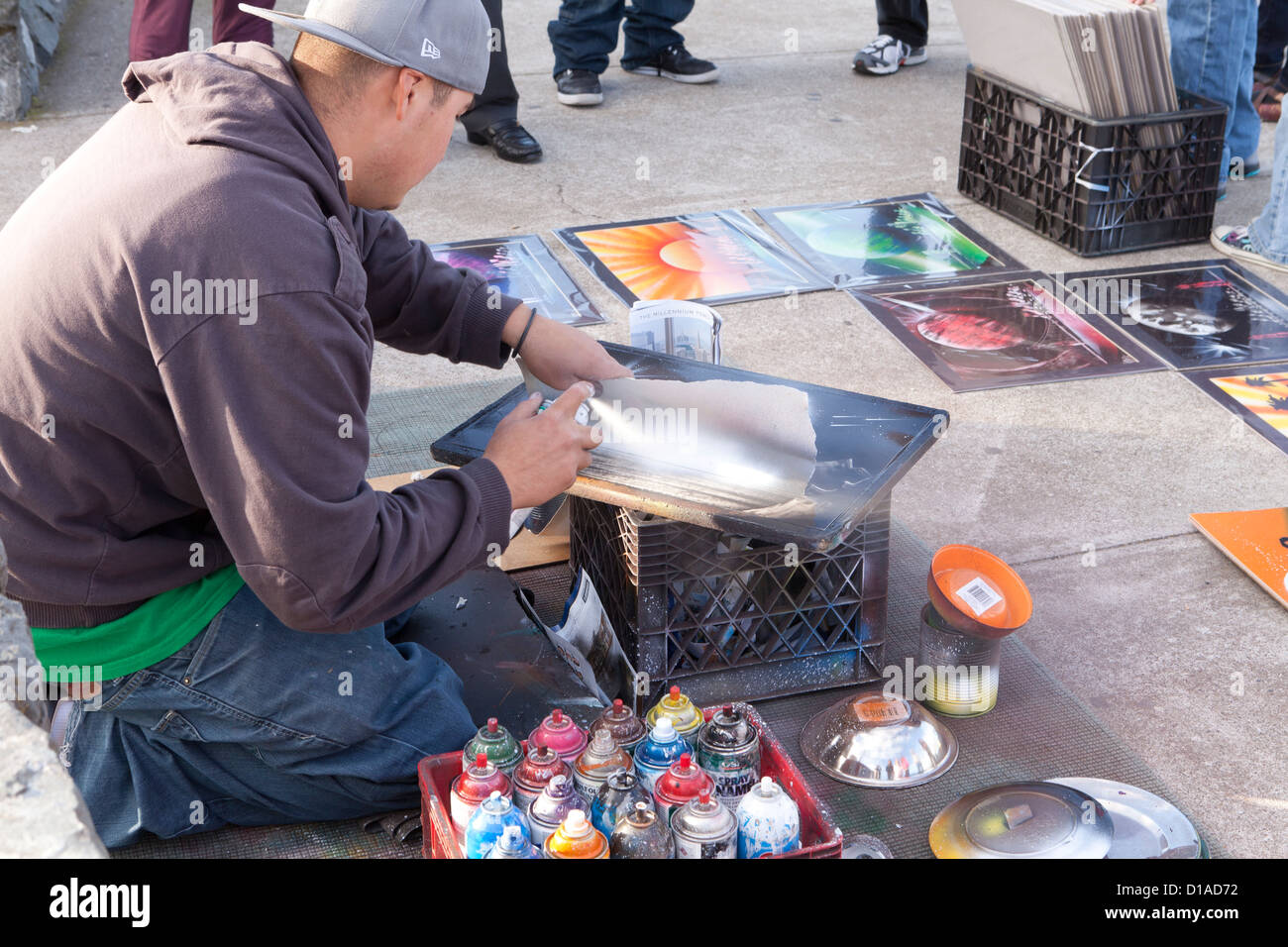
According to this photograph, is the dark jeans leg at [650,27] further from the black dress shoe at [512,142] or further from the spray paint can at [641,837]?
the spray paint can at [641,837]

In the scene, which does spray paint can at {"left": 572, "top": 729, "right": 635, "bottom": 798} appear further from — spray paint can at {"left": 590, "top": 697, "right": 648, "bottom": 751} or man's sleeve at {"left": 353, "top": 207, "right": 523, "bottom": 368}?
man's sleeve at {"left": 353, "top": 207, "right": 523, "bottom": 368}

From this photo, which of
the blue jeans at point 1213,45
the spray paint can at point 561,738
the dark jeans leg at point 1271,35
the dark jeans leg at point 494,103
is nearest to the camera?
the spray paint can at point 561,738

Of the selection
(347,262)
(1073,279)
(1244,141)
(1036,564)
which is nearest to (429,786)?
(347,262)

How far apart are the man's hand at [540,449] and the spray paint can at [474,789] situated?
0.38m

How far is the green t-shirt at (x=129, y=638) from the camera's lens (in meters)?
1.91

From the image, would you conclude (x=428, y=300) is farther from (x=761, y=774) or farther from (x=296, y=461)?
(x=761, y=774)

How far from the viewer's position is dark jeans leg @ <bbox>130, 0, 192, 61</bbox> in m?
4.05

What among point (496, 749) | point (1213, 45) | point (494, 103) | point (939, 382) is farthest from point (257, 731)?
point (1213, 45)

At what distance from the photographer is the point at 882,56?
609 centimetres

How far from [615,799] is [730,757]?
0.23m

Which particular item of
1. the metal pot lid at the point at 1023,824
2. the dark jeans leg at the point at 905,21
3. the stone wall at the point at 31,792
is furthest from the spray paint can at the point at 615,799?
the dark jeans leg at the point at 905,21

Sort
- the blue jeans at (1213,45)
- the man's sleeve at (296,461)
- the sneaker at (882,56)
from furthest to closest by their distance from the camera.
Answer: the sneaker at (882,56) < the blue jeans at (1213,45) < the man's sleeve at (296,461)

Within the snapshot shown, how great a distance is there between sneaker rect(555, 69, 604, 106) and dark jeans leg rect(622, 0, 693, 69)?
0.51m

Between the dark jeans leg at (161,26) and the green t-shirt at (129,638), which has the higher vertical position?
the dark jeans leg at (161,26)
